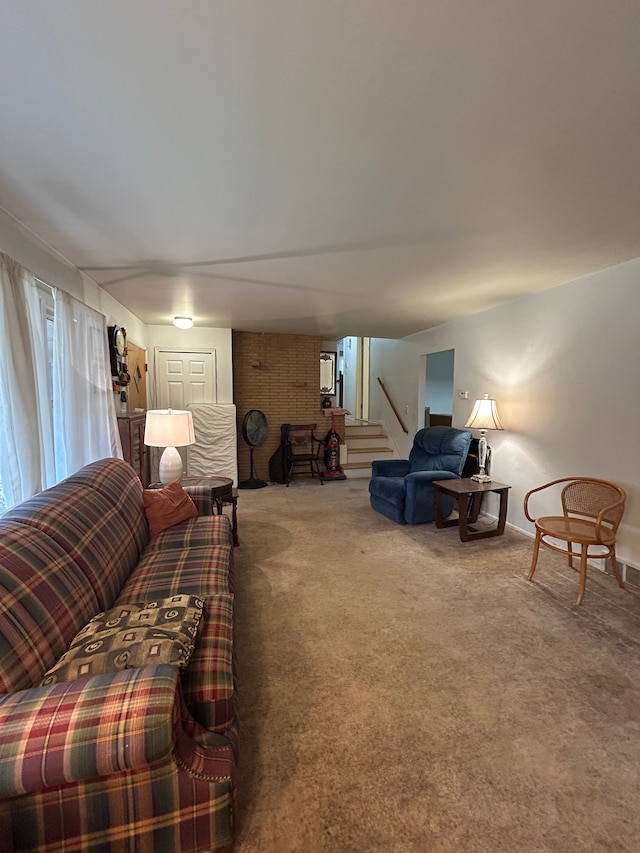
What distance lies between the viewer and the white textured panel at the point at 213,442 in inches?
214

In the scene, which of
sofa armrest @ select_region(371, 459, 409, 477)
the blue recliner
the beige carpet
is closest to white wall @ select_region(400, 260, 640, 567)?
the blue recliner

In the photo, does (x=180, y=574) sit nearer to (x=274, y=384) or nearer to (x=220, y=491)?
(x=220, y=491)

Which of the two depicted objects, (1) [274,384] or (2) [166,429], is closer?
(2) [166,429]

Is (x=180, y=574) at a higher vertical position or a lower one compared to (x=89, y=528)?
lower

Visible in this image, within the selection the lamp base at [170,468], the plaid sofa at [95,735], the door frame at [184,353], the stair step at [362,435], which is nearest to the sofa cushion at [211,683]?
the plaid sofa at [95,735]

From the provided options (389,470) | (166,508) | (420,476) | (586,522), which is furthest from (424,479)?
(166,508)

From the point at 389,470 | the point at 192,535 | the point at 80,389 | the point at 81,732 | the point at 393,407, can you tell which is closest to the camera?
the point at 81,732

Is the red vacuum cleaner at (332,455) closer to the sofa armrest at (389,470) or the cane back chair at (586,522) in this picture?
the sofa armrest at (389,470)

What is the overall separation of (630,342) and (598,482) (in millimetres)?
1046

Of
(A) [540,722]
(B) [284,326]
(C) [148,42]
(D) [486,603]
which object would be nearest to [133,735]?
(A) [540,722]

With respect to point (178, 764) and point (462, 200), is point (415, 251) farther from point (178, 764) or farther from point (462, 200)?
point (178, 764)

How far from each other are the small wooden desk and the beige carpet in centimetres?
51

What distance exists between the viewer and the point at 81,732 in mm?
855

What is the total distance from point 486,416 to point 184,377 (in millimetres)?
4093
